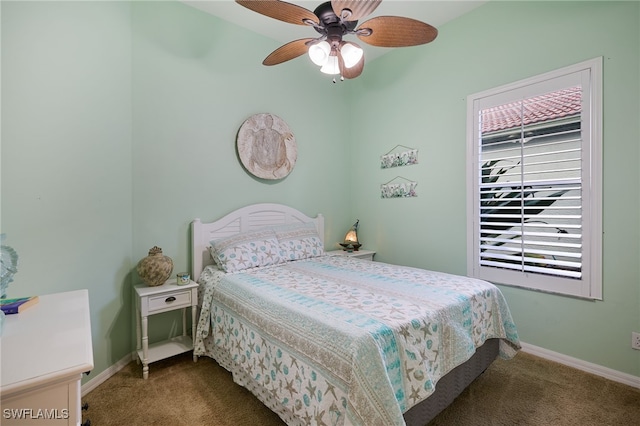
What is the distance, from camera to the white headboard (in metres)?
2.63

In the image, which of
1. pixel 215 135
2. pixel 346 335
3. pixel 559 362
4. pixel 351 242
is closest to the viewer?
pixel 346 335

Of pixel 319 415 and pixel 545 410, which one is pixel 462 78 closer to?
pixel 545 410

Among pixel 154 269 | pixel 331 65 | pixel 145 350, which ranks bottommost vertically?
pixel 145 350

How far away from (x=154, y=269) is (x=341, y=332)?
1.63m

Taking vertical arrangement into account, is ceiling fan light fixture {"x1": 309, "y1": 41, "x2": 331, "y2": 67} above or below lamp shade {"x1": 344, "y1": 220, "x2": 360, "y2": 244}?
above

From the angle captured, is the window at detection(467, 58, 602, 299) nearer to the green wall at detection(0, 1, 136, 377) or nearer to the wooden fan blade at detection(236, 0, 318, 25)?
the wooden fan blade at detection(236, 0, 318, 25)

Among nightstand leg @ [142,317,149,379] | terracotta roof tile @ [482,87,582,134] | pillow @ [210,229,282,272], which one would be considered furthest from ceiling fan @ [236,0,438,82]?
nightstand leg @ [142,317,149,379]

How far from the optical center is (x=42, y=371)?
77cm

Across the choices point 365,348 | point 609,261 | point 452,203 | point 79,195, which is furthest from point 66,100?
point 609,261

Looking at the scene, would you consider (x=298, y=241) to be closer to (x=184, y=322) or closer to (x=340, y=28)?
(x=184, y=322)

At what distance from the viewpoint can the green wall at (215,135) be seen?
1.71 m

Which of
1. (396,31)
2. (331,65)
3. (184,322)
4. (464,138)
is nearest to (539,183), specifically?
(464,138)

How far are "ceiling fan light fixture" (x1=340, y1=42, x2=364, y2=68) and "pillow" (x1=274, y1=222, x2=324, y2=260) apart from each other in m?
1.65

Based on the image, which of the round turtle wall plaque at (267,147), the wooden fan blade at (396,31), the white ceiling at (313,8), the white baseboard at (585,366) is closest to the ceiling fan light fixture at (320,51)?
the wooden fan blade at (396,31)
